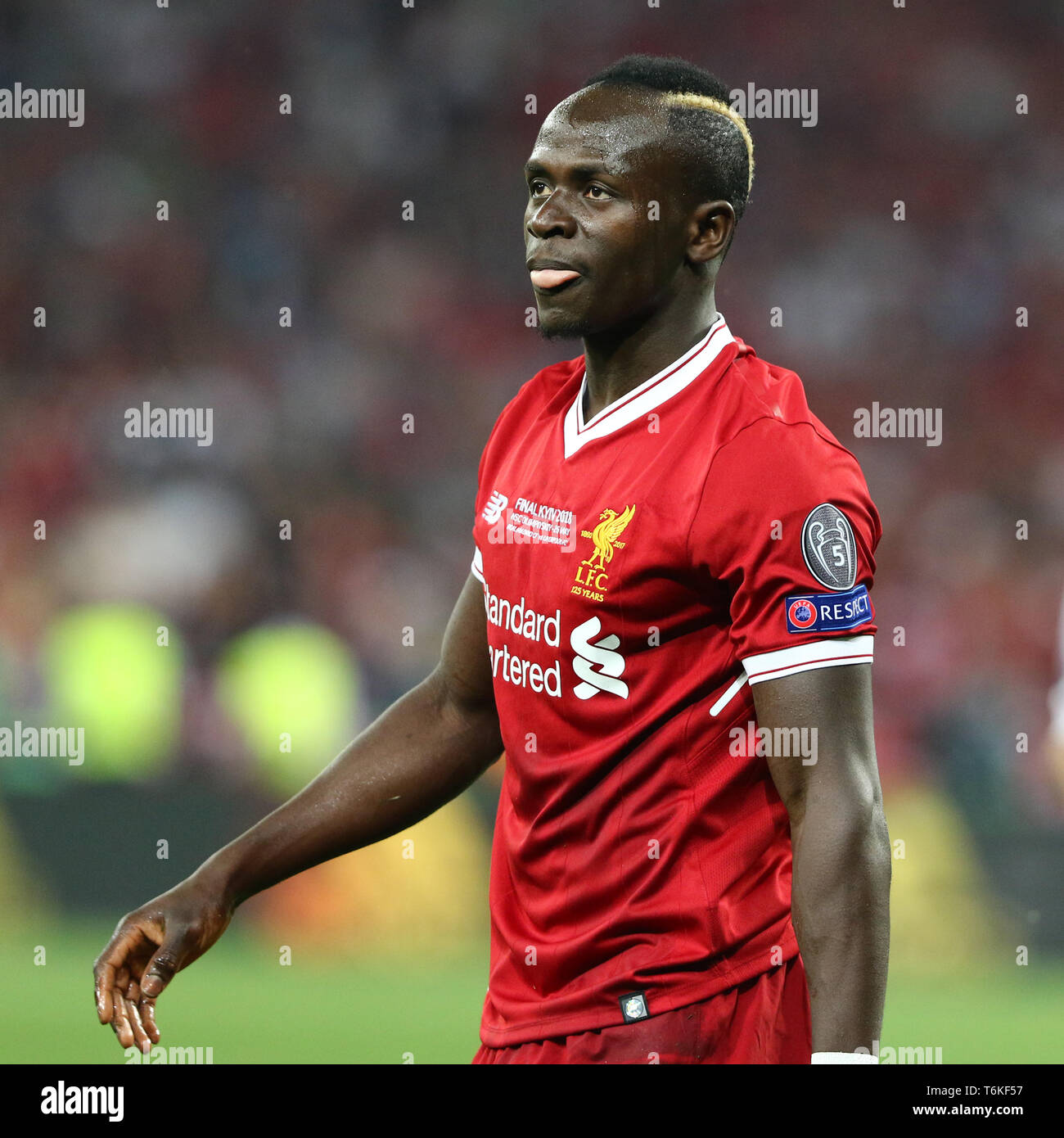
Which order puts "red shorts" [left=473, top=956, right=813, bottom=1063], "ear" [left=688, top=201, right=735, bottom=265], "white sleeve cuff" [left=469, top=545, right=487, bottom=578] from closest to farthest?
"red shorts" [left=473, top=956, right=813, bottom=1063] < "ear" [left=688, top=201, right=735, bottom=265] < "white sleeve cuff" [left=469, top=545, right=487, bottom=578]

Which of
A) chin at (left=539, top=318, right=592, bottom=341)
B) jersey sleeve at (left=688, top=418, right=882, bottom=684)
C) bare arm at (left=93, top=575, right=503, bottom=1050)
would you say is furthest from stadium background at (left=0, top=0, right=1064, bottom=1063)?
jersey sleeve at (left=688, top=418, right=882, bottom=684)

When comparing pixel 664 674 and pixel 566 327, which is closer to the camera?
pixel 664 674

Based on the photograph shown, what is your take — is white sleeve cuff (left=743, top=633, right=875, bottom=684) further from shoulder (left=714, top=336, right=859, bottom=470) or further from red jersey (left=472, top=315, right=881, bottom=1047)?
shoulder (left=714, top=336, right=859, bottom=470)

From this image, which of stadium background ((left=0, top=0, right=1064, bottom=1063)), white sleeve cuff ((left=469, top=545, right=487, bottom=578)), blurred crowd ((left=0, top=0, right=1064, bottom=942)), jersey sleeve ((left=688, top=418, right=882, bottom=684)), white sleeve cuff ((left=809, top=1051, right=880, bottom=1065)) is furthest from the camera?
blurred crowd ((left=0, top=0, right=1064, bottom=942))

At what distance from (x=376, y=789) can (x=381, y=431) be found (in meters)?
6.55

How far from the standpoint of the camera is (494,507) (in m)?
2.62

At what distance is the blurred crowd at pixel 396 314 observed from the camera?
27.1ft

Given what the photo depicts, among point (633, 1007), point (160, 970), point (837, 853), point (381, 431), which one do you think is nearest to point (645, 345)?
point (837, 853)

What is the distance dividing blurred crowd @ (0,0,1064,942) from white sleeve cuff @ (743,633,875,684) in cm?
561

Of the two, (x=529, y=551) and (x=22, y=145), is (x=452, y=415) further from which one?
(x=529, y=551)

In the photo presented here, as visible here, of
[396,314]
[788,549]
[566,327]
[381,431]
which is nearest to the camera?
[788,549]

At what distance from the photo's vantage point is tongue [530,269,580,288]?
2.46m

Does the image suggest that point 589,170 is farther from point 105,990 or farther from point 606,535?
point 105,990

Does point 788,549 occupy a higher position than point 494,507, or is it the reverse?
point 494,507
